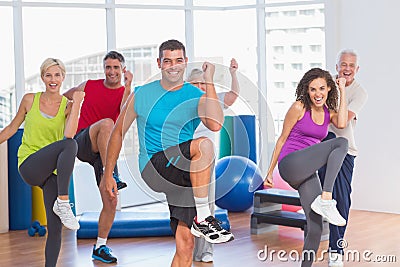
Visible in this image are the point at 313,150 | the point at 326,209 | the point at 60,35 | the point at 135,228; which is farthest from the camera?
the point at 60,35

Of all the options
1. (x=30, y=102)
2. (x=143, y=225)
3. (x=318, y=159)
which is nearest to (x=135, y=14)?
(x=143, y=225)

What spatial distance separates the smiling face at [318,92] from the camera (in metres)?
4.82

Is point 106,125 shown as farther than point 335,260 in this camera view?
Yes

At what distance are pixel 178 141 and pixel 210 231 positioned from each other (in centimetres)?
54

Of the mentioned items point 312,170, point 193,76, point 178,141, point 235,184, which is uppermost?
point 193,76

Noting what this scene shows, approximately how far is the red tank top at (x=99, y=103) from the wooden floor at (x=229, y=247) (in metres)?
1.12

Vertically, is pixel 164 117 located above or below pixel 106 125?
above

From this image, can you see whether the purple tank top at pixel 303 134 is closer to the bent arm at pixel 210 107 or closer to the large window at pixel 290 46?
the bent arm at pixel 210 107

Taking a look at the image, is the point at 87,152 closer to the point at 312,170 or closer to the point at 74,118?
the point at 74,118

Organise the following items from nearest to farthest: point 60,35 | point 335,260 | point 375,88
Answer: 1. point 335,260
2. point 375,88
3. point 60,35

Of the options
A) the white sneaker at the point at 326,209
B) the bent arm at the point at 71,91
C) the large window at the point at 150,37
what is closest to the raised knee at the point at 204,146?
the white sneaker at the point at 326,209

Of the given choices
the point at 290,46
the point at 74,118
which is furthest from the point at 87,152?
the point at 290,46

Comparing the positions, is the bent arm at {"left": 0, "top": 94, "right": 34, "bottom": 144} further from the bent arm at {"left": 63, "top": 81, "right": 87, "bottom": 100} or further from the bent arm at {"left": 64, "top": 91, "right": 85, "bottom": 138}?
the bent arm at {"left": 63, "top": 81, "right": 87, "bottom": 100}

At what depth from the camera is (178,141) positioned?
13.7 ft
